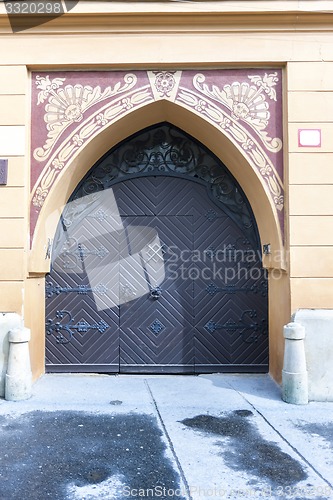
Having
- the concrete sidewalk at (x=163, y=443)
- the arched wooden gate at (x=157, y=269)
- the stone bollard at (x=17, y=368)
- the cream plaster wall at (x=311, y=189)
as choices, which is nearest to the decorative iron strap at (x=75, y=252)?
the arched wooden gate at (x=157, y=269)

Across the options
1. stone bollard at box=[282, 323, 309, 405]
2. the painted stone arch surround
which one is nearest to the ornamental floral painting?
the painted stone arch surround

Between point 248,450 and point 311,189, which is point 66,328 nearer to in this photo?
point 248,450

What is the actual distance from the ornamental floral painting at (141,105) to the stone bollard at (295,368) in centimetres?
128

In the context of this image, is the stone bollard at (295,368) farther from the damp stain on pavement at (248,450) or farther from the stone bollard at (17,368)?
the stone bollard at (17,368)

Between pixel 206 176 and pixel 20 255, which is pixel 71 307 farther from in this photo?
pixel 206 176

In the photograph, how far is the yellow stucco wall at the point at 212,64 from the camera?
14.6 feet

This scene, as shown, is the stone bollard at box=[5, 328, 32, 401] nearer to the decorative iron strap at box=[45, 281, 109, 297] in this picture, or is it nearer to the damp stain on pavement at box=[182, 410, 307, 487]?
the decorative iron strap at box=[45, 281, 109, 297]

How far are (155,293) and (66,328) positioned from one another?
113cm

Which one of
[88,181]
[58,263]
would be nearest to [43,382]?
[58,263]

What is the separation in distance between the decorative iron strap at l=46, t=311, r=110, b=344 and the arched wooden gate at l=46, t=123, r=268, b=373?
0.04ft

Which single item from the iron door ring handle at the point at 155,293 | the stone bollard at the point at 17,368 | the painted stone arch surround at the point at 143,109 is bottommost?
the stone bollard at the point at 17,368

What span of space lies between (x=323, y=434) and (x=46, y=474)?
2099 millimetres

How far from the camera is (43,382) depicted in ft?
15.9

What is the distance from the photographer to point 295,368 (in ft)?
13.7
